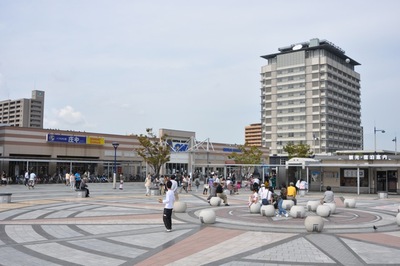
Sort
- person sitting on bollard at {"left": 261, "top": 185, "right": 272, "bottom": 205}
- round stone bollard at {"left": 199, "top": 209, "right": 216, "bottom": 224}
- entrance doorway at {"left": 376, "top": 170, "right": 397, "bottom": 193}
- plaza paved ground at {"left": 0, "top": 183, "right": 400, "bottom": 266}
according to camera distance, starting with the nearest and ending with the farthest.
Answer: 1. plaza paved ground at {"left": 0, "top": 183, "right": 400, "bottom": 266}
2. round stone bollard at {"left": 199, "top": 209, "right": 216, "bottom": 224}
3. person sitting on bollard at {"left": 261, "top": 185, "right": 272, "bottom": 205}
4. entrance doorway at {"left": 376, "top": 170, "right": 397, "bottom": 193}

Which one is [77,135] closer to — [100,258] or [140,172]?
[140,172]

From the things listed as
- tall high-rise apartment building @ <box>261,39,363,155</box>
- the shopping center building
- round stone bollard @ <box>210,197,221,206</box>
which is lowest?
round stone bollard @ <box>210,197,221,206</box>

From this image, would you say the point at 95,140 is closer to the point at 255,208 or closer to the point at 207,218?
the point at 255,208

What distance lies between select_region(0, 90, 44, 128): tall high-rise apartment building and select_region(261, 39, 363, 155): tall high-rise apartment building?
121 metres

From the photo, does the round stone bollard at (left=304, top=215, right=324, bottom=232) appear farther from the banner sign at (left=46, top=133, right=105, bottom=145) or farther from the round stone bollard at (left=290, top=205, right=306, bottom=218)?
the banner sign at (left=46, top=133, right=105, bottom=145)

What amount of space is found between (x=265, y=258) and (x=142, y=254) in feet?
10.2

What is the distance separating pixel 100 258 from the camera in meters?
10.1

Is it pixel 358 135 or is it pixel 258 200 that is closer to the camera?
pixel 258 200

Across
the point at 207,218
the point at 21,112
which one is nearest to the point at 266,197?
the point at 207,218

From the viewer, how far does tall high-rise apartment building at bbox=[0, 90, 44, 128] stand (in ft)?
630

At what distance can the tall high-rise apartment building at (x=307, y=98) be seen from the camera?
114m

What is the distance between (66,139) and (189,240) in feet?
145

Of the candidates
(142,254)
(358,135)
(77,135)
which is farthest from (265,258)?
(358,135)

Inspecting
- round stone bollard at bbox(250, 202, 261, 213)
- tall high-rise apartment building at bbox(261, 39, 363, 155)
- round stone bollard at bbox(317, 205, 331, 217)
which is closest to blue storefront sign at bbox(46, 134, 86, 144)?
round stone bollard at bbox(250, 202, 261, 213)
